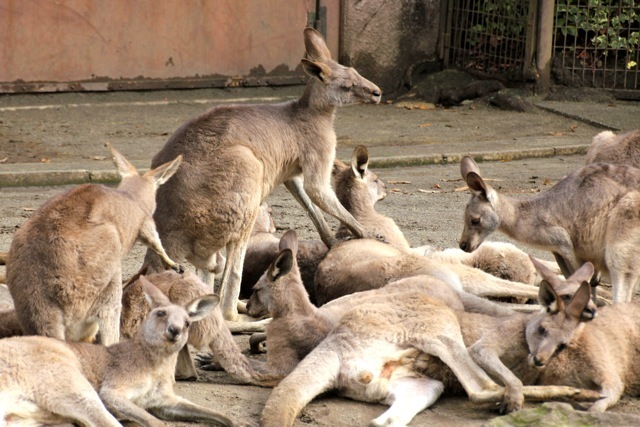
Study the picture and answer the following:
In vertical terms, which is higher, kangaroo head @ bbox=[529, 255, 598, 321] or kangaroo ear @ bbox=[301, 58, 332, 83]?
kangaroo ear @ bbox=[301, 58, 332, 83]

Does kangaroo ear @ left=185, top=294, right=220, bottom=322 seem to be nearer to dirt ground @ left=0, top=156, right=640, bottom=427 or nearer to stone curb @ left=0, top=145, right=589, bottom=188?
dirt ground @ left=0, top=156, right=640, bottom=427

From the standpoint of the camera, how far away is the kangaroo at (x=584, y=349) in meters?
5.40

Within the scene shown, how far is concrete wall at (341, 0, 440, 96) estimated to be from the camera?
1459 cm

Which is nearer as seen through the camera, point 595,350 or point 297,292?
point 595,350

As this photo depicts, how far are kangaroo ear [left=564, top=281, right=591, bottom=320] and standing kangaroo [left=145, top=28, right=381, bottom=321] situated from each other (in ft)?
7.47

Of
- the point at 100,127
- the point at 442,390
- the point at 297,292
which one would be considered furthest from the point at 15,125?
the point at 442,390

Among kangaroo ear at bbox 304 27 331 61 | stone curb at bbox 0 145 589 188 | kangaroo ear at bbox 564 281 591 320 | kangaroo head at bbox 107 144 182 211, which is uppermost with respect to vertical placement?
kangaroo ear at bbox 304 27 331 61

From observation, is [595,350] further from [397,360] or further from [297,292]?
[297,292]

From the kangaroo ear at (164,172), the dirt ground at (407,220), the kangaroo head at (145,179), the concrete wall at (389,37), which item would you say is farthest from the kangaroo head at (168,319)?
the concrete wall at (389,37)

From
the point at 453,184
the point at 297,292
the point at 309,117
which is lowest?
the point at 453,184

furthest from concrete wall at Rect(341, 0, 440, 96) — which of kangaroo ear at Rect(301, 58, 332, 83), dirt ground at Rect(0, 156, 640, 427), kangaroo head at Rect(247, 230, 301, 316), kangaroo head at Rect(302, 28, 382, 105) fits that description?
kangaroo head at Rect(247, 230, 301, 316)

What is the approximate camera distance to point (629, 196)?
7.07m

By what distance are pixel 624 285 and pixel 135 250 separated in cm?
352

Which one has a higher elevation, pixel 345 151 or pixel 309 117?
pixel 309 117
